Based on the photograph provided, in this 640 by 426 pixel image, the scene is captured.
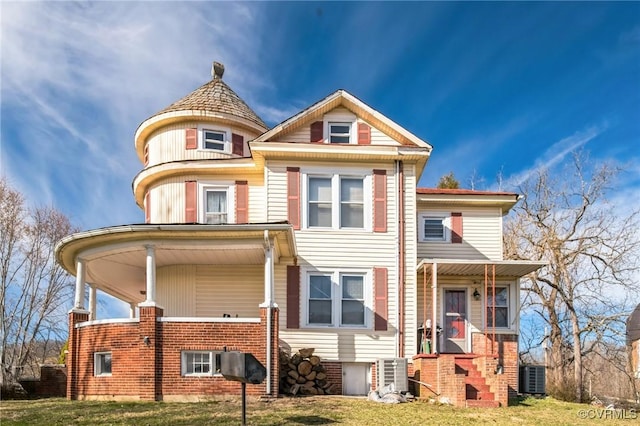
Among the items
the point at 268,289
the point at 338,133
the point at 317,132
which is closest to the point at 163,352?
the point at 268,289

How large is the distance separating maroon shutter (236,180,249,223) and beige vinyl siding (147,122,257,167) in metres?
1.75

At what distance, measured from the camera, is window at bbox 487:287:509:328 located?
1641cm

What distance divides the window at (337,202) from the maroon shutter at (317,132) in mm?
1081

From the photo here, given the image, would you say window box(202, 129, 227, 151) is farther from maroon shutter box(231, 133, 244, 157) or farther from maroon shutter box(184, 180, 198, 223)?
maroon shutter box(184, 180, 198, 223)

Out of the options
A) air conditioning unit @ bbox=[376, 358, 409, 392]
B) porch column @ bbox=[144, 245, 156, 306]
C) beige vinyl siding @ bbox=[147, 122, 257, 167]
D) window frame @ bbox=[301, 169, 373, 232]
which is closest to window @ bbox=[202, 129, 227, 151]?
beige vinyl siding @ bbox=[147, 122, 257, 167]

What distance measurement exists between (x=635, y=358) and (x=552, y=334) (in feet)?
51.5

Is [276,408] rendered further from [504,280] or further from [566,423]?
[504,280]

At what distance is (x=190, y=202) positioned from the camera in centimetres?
1584

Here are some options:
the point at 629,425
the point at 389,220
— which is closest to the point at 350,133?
the point at 389,220

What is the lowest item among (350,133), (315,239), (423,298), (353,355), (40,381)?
(40,381)

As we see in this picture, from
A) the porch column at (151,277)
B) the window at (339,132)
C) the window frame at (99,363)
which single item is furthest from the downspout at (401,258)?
the window frame at (99,363)

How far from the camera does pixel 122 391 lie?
470 inches

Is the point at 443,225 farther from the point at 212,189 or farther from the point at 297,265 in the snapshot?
the point at 212,189

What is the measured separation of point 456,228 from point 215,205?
287 inches
